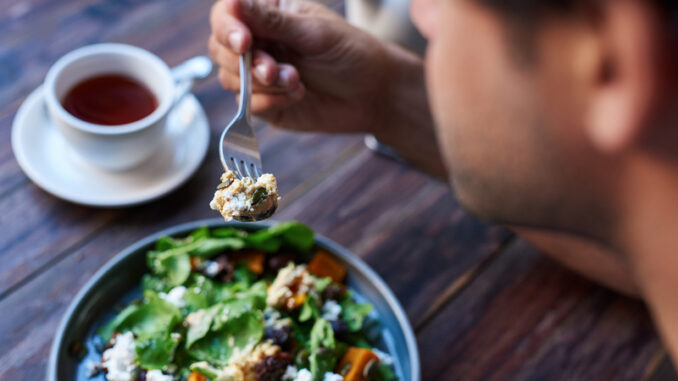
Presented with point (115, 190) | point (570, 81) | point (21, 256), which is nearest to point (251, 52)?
point (115, 190)

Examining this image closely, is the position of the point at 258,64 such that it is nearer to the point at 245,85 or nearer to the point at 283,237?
the point at 245,85

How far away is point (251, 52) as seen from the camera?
100 centimetres

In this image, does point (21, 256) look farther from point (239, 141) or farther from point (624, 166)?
point (624, 166)

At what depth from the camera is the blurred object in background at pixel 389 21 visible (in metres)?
1.17

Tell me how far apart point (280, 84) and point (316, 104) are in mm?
157

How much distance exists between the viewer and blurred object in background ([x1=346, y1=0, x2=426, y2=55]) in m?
1.17

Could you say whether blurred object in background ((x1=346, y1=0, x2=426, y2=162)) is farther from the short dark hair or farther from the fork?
the short dark hair

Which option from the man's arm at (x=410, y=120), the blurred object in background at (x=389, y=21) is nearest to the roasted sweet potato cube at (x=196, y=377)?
the man's arm at (x=410, y=120)

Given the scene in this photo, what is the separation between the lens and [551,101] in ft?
1.79

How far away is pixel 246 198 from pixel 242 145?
135 millimetres

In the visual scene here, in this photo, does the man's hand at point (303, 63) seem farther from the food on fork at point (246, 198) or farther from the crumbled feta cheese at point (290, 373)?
the crumbled feta cheese at point (290, 373)

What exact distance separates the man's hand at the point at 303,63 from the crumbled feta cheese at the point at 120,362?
1.47ft

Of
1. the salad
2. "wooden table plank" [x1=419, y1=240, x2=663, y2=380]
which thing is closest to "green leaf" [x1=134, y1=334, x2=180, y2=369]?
the salad

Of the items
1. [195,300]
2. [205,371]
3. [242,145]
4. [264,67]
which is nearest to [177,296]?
[195,300]
